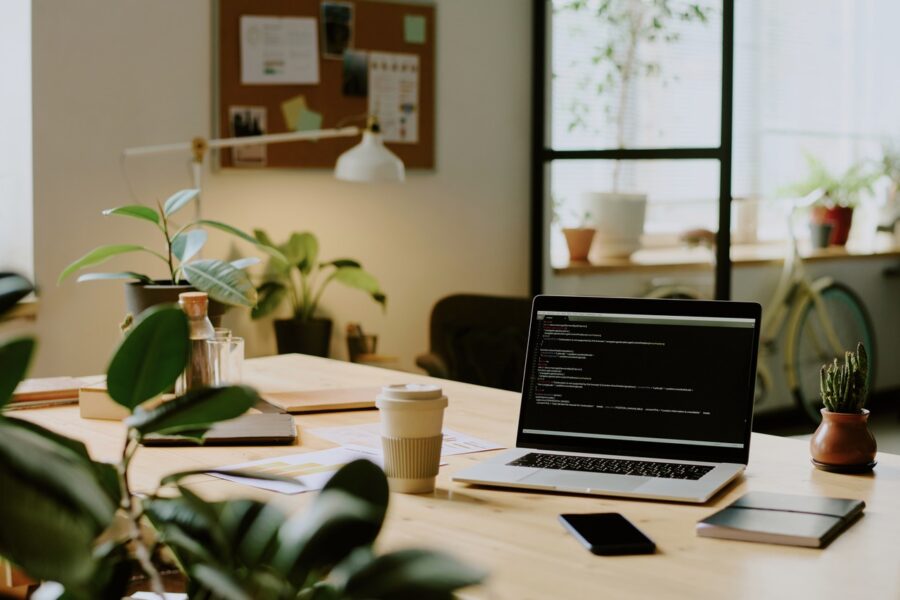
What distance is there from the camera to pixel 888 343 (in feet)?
20.0

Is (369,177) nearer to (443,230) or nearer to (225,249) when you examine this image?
(225,249)

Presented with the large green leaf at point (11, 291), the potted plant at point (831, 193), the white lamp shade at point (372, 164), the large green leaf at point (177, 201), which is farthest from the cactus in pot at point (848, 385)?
the potted plant at point (831, 193)

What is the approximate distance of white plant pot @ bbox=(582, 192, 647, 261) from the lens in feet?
15.8

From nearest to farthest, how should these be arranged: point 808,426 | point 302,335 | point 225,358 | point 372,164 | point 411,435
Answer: point 411,435, point 225,358, point 372,164, point 302,335, point 808,426

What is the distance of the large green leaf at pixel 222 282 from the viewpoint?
221cm

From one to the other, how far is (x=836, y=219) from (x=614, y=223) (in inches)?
60.1

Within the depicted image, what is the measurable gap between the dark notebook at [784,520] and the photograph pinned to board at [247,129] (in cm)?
301

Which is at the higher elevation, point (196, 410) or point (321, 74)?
point (321, 74)

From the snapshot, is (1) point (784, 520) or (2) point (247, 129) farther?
(2) point (247, 129)

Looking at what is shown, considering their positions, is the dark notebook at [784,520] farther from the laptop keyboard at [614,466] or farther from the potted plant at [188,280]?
the potted plant at [188,280]

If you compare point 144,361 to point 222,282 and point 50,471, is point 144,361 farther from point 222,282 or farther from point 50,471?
point 222,282

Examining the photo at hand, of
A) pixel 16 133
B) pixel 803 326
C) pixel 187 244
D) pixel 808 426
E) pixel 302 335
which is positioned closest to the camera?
pixel 187 244

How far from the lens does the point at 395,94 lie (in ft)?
14.7

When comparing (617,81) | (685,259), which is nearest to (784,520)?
(685,259)
